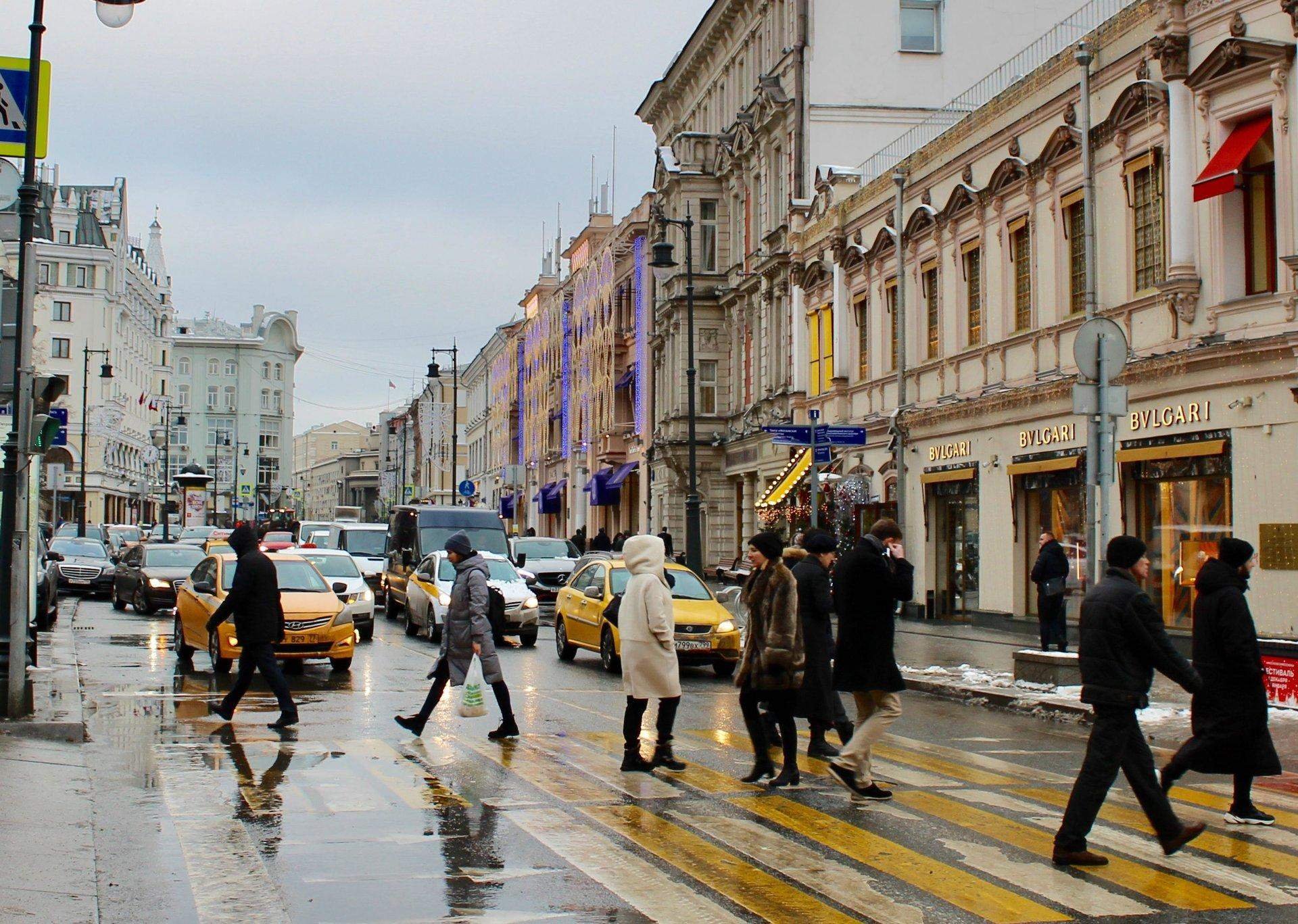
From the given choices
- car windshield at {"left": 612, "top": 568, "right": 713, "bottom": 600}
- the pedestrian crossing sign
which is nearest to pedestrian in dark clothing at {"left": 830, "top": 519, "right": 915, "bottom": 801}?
the pedestrian crossing sign

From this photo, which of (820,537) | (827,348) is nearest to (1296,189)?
(820,537)

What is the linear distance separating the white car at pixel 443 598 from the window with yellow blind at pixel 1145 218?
11.0 meters

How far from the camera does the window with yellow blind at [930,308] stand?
101 feet

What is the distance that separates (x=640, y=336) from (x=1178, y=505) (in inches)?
1506

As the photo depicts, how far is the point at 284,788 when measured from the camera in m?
10.4

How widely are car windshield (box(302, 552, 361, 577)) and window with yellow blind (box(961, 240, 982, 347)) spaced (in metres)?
12.5

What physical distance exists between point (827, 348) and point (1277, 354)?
18.3 meters

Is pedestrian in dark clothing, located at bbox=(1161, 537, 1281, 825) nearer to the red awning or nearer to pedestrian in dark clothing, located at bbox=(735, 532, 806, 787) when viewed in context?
pedestrian in dark clothing, located at bbox=(735, 532, 806, 787)

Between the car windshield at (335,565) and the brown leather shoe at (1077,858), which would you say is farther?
the car windshield at (335,565)

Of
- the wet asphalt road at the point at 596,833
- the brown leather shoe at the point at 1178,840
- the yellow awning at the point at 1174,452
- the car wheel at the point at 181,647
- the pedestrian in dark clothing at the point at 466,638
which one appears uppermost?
the yellow awning at the point at 1174,452

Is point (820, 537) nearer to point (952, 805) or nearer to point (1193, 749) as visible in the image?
point (952, 805)

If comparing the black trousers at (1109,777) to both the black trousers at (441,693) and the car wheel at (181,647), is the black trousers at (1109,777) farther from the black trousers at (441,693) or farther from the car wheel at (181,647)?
the car wheel at (181,647)

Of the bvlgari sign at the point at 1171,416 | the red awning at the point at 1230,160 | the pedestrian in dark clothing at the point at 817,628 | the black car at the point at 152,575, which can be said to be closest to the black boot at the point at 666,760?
the pedestrian in dark clothing at the point at 817,628

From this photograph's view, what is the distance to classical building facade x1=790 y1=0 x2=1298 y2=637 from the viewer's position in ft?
64.2
